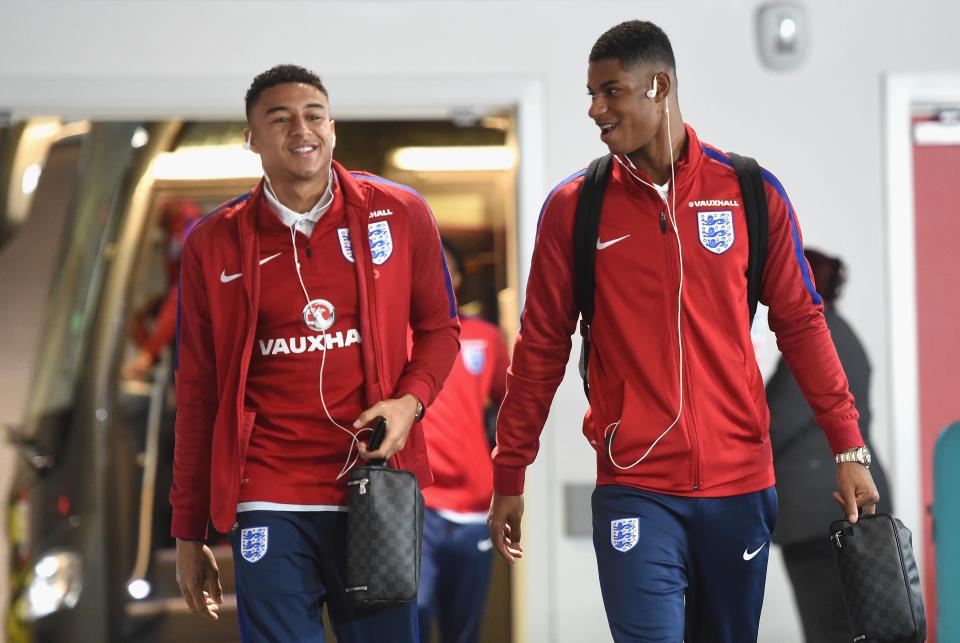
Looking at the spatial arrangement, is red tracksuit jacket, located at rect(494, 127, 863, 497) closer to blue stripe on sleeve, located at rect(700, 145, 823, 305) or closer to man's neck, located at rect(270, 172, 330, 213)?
blue stripe on sleeve, located at rect(700, 145, 823, 305)

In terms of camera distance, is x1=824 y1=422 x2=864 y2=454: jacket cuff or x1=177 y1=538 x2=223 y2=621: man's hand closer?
x1=824 y1=422 x2=864 y2=454: jacket cuff

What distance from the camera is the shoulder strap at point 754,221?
3.15 metres

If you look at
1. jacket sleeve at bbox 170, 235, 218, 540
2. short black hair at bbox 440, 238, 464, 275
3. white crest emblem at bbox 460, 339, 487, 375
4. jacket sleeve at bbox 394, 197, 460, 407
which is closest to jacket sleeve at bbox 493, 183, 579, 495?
jacket sleeve at bbox 394, 197, 460, 407

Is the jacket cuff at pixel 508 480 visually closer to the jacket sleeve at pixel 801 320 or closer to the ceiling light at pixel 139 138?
the jacket sleeve at pixel 801 320

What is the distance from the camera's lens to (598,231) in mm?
3168

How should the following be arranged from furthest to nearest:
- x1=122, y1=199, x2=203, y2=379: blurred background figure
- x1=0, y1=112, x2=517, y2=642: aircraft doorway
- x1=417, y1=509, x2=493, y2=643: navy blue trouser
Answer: x1=122, y1=199, x2=203, y2=379: blurred background figure → x1=0, y1=112, x2=517, y2=642: aircraft doorway → x1=417, y1=509, x2=493, y2=643: navy blue trouser

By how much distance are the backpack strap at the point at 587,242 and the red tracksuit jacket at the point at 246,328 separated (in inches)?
14.3

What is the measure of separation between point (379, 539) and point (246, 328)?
2.02 ft

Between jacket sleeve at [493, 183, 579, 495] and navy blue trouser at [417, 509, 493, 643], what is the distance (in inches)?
74.8

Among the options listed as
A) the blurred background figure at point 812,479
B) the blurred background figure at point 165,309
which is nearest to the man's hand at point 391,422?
the blurred background figure at point 812,479

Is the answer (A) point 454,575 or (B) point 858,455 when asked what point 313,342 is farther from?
(A) point 454,575

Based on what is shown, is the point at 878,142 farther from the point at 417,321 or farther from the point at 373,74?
the point at 417,321

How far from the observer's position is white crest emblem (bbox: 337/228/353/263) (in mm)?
3172

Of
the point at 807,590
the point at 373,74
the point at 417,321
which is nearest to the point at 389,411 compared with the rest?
the point at 417,321
